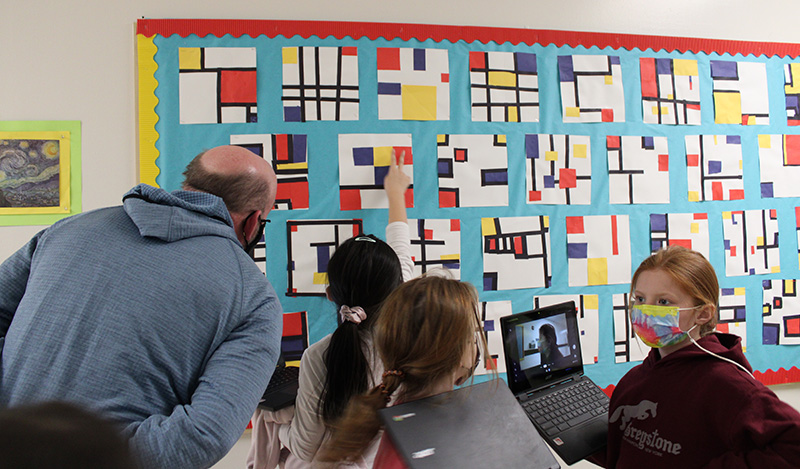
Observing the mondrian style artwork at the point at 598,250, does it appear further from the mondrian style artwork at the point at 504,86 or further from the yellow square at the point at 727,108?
the yellow square at the point at 727,108

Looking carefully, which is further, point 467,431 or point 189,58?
point 189,58

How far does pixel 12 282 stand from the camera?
1.03m

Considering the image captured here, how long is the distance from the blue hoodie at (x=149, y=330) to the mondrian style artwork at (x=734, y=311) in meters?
1.91

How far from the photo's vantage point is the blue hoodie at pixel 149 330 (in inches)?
34.3

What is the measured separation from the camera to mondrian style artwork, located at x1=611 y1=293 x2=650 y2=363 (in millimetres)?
1950

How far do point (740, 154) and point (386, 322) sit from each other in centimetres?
195

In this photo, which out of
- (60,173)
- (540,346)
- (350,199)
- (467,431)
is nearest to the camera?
(467,431)

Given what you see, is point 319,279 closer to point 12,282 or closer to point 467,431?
point 12,282

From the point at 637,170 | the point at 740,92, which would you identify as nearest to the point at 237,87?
the point at 637,170

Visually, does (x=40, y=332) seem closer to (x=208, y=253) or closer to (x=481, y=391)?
(x=208, y=253)

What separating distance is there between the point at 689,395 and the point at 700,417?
0.05m

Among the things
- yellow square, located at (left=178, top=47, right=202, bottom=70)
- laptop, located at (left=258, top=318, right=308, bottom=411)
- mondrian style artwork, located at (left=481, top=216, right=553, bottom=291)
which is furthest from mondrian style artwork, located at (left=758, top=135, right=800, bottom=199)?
yellow square, located at (left=178, top=47, right=202, bottom=70)

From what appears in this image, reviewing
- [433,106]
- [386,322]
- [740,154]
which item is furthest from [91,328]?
[740,154]

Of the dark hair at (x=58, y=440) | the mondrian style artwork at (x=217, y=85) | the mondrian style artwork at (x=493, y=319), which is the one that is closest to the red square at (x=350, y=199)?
the mondrian style artwork at (x=217, y=85)
